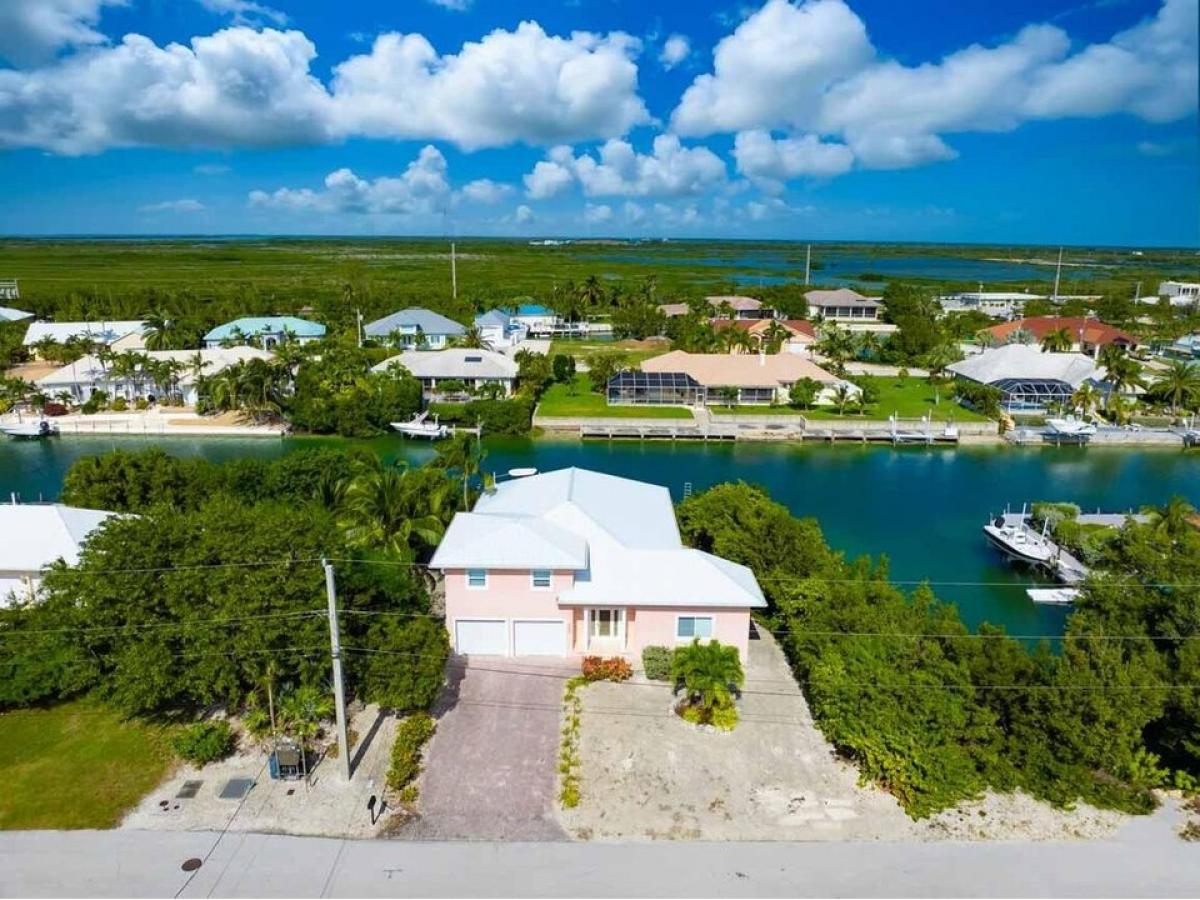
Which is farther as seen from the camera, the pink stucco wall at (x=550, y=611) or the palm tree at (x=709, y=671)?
the pink stucco wall at (x=550, y=611)

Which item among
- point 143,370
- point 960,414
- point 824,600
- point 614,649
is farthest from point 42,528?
point 960,414

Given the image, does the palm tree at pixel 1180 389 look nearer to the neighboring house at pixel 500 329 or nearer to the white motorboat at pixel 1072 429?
the white motorboat at pixel 1072 429

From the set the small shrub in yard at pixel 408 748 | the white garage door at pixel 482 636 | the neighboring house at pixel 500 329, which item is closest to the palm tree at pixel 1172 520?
the white garage door at pixel 482 636

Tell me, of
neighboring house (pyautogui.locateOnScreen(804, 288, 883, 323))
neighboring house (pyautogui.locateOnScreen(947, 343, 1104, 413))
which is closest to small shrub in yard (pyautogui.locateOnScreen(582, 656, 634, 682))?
neighboring house (pyautogui.locateOnScreen(947, 343, 1104, 413))

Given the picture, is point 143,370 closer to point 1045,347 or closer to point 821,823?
point 821,823

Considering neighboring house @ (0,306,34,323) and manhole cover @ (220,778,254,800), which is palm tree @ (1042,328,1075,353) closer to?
manhole cover @ (220,778,254,800)

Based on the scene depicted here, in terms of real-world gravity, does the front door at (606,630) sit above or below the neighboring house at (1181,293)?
below
